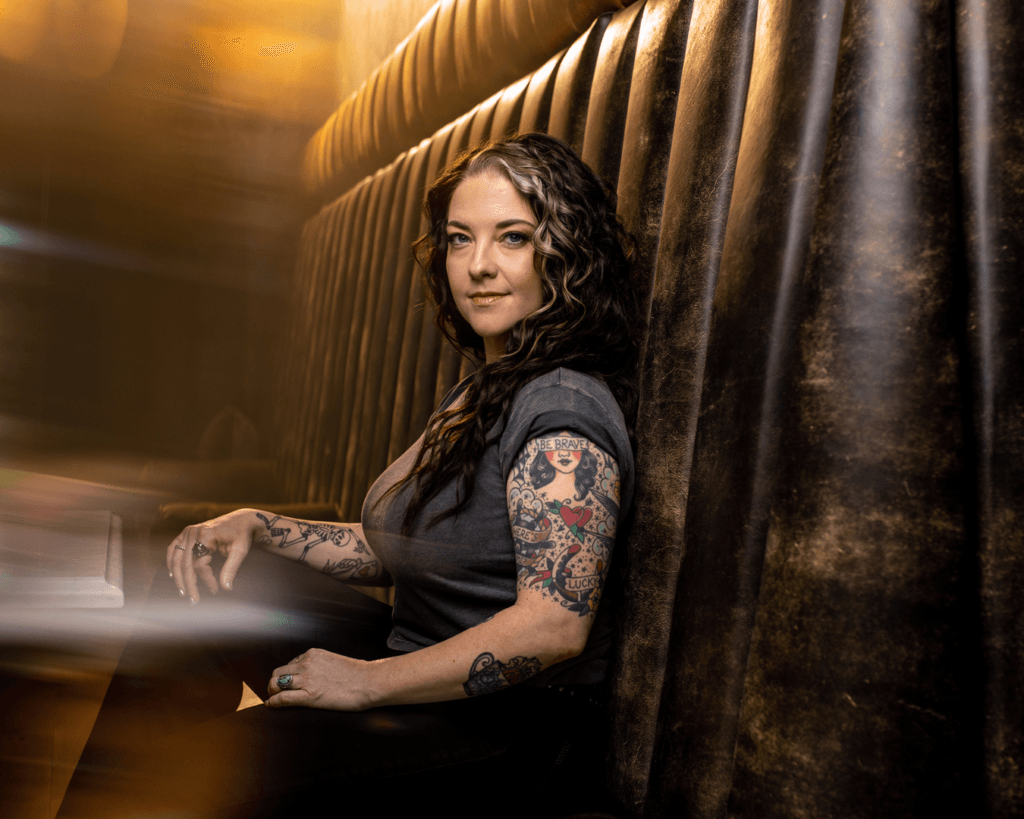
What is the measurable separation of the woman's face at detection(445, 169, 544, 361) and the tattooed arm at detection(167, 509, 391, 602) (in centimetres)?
36

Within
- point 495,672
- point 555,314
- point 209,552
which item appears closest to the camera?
point 495,672

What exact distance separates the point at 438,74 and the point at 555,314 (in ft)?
2.82

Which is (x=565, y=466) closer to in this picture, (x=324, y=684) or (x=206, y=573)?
(x=324, y=684)

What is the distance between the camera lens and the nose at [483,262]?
22.9 inches

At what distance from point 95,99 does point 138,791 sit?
1336mm

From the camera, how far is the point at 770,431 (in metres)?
0.38

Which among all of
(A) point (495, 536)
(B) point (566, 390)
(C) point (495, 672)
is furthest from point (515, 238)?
(C) point (495, 672)

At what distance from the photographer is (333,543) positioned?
2.48ft

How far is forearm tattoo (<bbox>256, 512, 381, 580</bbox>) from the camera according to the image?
74 cm

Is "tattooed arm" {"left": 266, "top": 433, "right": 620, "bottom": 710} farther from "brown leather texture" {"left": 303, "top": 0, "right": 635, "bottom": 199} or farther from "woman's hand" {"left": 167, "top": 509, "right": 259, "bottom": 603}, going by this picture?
"brown leather texture" {"left": 303, "top": 0, "right": 635, "bottom": 199}

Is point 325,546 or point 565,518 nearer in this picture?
point 565,518

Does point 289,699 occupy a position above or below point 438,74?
below

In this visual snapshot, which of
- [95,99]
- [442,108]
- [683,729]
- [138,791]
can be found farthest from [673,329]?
[95,99]

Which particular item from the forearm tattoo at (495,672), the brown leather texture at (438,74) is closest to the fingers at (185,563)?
the forearm tattoo at (495,672)
